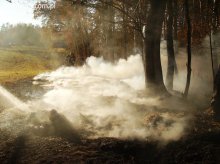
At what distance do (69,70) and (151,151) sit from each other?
26.0 m

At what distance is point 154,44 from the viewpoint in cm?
1313

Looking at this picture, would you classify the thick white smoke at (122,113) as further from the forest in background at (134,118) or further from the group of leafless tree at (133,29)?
the group of leafless tree at (133,29)

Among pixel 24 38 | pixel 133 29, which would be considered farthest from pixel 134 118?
pixel 24 38

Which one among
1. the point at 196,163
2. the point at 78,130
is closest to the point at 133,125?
the point at 78,130

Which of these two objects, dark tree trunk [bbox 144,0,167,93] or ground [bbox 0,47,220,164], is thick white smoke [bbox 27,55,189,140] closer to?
ground [bbox 0,47,220,164]

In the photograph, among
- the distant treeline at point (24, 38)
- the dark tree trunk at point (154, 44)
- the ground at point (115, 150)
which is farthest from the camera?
the distant treeline at point (24, 38)

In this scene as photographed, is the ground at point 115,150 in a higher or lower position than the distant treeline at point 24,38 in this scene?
lower

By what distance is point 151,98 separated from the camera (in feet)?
42.2

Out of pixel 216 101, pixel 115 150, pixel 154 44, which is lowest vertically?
pixel 115 150

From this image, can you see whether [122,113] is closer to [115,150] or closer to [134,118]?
[134,118]

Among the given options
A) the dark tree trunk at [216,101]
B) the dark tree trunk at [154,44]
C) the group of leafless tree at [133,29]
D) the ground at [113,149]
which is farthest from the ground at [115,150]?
the group of leafless tree at [133,29]

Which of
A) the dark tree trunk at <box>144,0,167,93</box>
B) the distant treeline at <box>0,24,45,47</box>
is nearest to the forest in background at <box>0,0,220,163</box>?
the dark tree trunk at <box>144,0,167,93</box>

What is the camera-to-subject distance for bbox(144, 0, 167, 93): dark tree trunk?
502 inches

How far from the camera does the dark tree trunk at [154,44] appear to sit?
41.9ft
